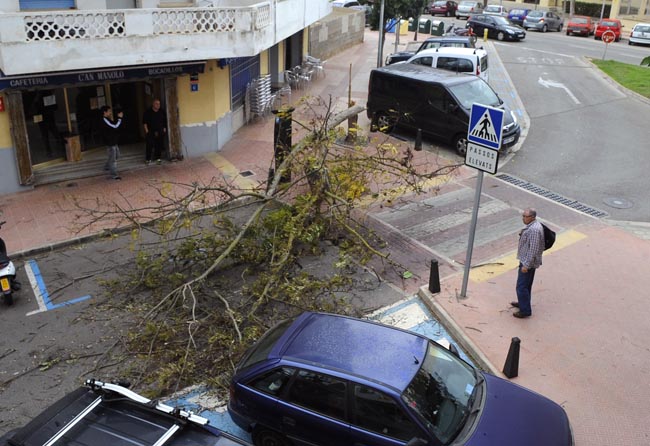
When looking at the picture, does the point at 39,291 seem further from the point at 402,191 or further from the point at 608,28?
the point at 608,28

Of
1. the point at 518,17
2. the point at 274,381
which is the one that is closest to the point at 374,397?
the point at 274,381

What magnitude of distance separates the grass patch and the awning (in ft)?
55.6

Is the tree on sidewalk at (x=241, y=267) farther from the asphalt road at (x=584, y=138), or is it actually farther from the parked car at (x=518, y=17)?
the parked car at (x=518, y=17)

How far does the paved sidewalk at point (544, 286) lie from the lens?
7.99 metres

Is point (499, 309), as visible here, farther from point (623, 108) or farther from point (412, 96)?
point (623, 108)

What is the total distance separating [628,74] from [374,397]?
1000 inches

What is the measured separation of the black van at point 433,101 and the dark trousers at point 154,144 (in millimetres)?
5560

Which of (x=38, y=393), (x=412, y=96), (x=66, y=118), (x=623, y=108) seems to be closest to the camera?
(x=38, y=393)

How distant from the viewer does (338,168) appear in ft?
39.1

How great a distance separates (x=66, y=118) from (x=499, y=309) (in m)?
10.8

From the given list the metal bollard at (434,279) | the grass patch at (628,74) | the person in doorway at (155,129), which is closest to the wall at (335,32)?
the grass patch at (628,74)

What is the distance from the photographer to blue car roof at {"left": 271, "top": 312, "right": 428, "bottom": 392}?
635 centimetres

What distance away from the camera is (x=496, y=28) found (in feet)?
126

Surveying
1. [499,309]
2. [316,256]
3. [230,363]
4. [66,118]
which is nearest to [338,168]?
[316,256]
